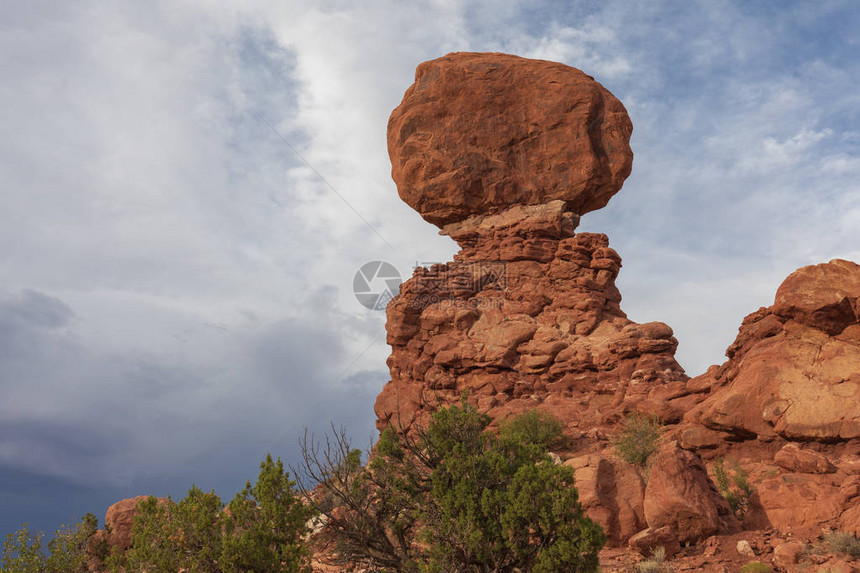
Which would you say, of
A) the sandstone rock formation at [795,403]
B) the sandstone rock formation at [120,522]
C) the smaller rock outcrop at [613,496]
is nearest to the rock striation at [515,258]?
the sandstone rock formation at [795,403]

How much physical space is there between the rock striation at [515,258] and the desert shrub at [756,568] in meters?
7.63

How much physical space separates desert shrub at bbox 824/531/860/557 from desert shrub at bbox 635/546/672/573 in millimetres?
2566

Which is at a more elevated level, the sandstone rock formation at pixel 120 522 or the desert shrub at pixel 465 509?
the sandstone rock formation at pixel 120 522

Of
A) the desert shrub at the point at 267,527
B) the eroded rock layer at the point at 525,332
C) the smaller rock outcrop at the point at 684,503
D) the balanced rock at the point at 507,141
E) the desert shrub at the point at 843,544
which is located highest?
the balanced rock at the point at 507,141

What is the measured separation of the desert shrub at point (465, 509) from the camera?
348 inches

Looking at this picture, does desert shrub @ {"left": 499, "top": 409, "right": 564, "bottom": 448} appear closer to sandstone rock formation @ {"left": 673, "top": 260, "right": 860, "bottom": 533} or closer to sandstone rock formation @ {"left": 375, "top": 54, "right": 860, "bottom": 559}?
sandstone rock formation @ {"left": 375, "top": 54, "right": 860, "bottom": 559}

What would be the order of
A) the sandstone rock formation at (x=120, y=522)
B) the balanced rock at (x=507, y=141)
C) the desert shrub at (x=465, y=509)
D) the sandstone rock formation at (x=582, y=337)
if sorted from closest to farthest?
the desert shrub at (x=465, y=509) < the sandstone rock formation at (x=582, y=337) < the sandstone rock formation at (x=120, y=522) < the balanced rock at (x=507, y=141)

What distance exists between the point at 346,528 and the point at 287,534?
1032 millimetres

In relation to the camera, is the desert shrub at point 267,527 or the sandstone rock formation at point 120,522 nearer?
the desert shrub at point 267,527

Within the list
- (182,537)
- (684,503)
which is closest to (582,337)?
(684,503)

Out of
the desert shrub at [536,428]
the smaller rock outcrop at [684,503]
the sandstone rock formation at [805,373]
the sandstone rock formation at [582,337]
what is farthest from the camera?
the desert shrub at [536,428]

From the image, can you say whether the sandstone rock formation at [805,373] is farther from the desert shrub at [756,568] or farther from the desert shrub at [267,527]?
the desert shrub at [267,527]

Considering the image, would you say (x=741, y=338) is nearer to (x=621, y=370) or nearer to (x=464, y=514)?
(x=621, y=370)

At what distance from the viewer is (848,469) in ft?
38.2
